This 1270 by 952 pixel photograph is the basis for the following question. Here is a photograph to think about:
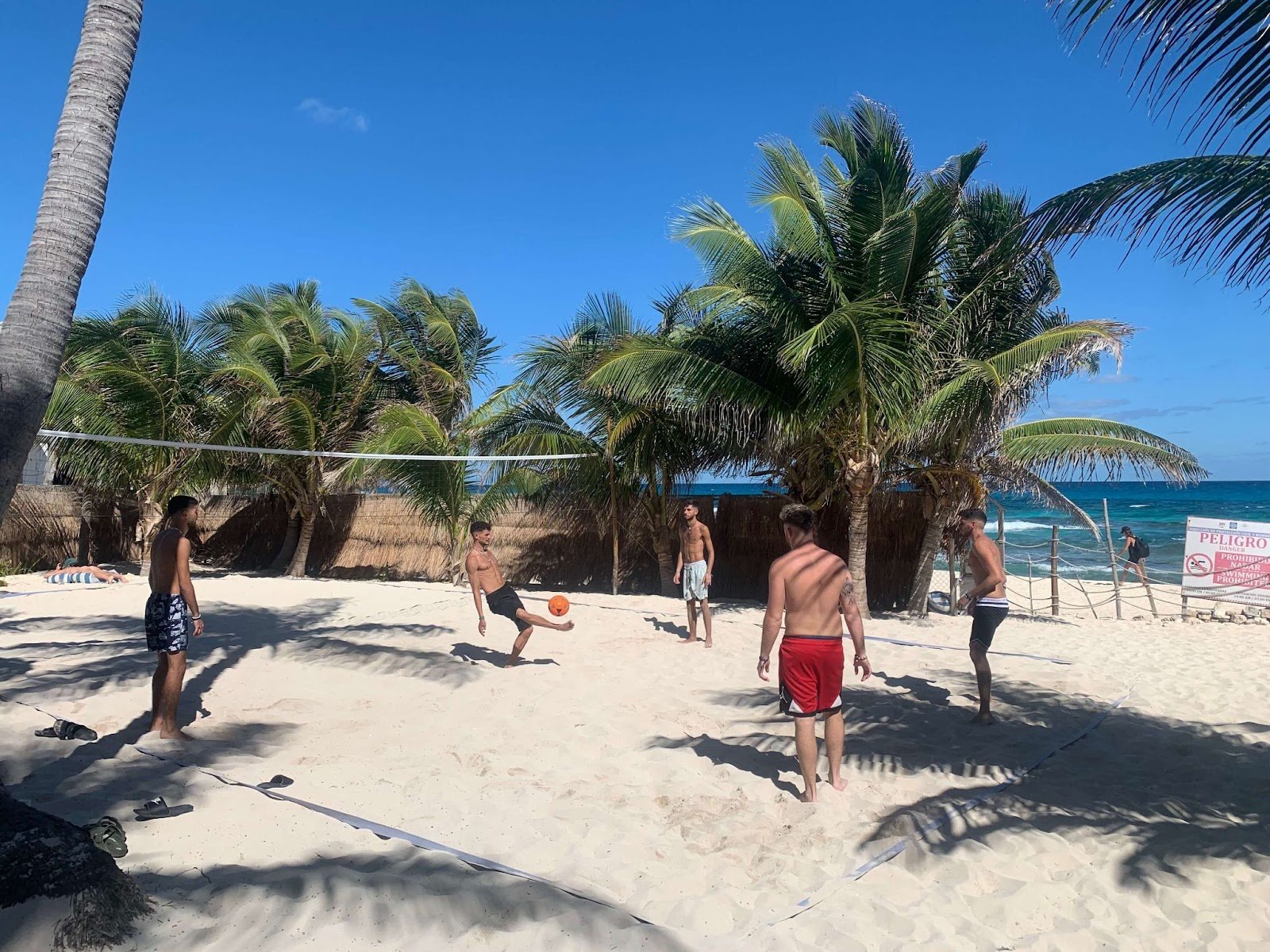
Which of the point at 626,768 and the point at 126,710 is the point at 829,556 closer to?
the point at 626,768

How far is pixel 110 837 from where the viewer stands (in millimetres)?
2918

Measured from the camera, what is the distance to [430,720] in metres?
5.46

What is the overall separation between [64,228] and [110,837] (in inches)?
98.6

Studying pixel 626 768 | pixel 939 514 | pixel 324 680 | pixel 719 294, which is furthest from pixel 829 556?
pixel 939 514

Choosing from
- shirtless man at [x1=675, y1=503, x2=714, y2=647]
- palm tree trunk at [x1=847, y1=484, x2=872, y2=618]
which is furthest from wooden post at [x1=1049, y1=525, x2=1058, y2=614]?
shirtless man at [x1=675, y1=503, x2=714, y2=647]

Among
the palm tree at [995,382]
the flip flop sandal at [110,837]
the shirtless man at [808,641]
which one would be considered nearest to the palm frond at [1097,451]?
the palm tree at [995,382]

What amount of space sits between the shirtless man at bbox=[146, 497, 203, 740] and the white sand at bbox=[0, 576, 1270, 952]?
0.55 feet

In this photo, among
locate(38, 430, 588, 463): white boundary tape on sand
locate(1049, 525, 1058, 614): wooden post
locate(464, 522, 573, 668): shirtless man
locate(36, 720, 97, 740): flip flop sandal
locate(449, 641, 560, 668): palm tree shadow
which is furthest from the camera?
locate(1049, 525, 1058, 614): wooden post

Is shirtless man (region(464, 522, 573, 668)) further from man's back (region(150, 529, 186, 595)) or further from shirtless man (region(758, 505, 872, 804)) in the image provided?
shirtless man (region(758, 505, 872, 804))

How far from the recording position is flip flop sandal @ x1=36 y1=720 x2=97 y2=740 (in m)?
4.51

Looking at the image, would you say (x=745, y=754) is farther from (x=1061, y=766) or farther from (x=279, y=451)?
(x=279, y=451)

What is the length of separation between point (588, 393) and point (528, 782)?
316 inches

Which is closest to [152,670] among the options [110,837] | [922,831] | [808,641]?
[110,837]

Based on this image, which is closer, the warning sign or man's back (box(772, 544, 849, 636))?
man's back (box(772, 544, 849, 636))
